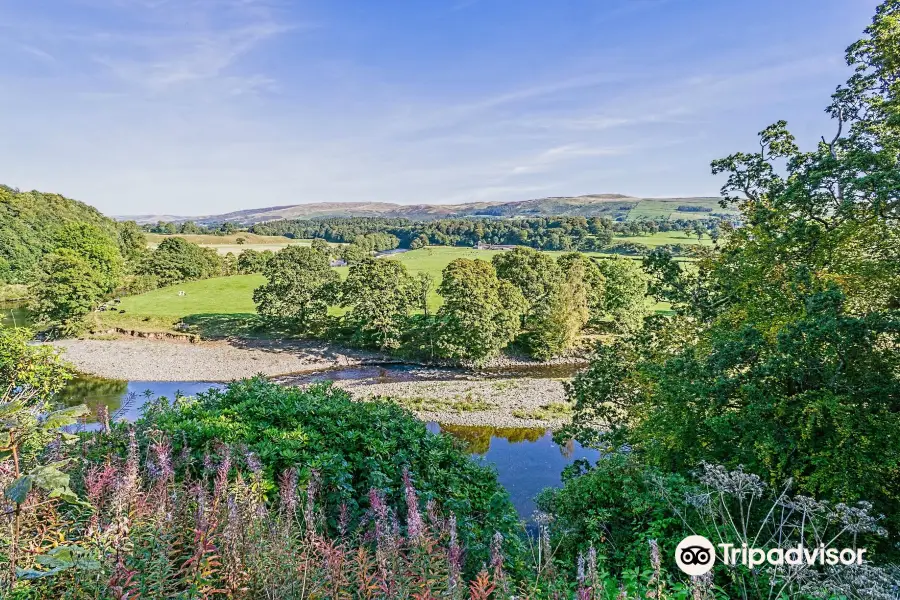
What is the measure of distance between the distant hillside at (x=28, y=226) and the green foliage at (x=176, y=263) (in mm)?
11700

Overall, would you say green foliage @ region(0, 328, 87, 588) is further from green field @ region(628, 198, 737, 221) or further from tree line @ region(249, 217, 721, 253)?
green field @ region(628, 198, 737, 221)

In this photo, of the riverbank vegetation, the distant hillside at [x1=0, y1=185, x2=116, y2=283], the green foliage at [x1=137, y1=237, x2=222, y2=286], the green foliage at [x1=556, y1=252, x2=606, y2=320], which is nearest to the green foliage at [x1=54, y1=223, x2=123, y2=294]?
the distant hillside at [x1=0, y1=185, x2=116, y2=283]

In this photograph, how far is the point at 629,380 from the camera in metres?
15.8

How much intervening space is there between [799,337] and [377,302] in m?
32.2

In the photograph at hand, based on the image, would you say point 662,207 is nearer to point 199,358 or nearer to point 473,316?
point 473,316

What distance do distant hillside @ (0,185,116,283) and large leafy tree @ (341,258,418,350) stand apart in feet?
121

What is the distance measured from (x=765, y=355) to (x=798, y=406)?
1.47 m

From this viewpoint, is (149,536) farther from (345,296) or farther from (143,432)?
(345,296)

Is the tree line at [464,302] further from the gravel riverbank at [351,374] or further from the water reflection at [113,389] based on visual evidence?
the water reflection at [113,389]

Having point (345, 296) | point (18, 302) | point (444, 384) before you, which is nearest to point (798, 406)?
point (444, 384)

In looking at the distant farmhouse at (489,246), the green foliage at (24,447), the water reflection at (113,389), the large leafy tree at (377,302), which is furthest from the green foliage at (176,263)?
the green foliage at (24,447)

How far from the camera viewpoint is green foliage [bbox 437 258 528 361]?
35188mm

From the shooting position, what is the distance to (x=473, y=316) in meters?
35.2

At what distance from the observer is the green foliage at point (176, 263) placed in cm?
6969
